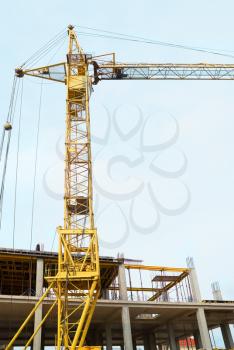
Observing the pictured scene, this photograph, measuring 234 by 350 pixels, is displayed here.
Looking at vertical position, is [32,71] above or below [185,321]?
above

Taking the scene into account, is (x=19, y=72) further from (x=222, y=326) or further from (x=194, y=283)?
(x=222, y=326)

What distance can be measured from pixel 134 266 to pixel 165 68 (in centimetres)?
2327

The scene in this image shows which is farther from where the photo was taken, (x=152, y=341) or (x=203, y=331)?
(x=152, y=341)

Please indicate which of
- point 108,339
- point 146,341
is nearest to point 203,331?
point 108,339

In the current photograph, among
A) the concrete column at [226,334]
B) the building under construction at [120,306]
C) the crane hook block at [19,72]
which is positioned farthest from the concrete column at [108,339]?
the crane hook block at [19,72]

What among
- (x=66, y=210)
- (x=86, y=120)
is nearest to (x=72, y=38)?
(x=86, y=120)

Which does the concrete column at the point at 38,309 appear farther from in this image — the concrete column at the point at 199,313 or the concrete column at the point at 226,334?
the concrete column at the point at 226,334

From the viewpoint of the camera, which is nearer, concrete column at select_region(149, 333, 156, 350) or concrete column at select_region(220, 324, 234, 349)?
concrete column at select_region(220, 324, 234, 349)

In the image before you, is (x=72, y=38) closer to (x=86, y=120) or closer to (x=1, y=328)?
(x=86, y=120)

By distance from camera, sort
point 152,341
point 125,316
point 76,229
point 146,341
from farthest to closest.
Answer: point 146,341 < point 152,341 < point 125,316 < point 76,229

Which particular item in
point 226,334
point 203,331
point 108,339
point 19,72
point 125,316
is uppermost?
point 19,72

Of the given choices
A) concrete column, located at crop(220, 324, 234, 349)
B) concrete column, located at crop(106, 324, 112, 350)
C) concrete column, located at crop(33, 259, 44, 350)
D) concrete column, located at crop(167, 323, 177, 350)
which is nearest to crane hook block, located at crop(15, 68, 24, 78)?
concrete column, located at crop(33, 259, 44, 350)

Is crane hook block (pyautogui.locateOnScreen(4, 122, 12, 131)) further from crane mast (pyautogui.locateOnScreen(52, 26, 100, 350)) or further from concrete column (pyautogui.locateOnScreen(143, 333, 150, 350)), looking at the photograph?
concrete column (pyautogui.locateOnScreen(143, 333, 150, 350))

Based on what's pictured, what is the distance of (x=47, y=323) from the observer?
3631 centimetres
